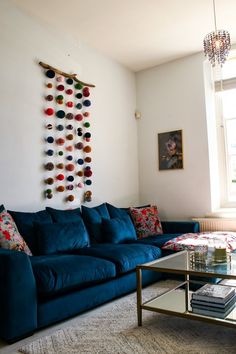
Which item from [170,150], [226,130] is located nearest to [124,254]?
[170,150]

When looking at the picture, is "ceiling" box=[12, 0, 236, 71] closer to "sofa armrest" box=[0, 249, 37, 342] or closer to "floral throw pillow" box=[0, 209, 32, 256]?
"floral throw pillow" box=[0, 209, 32, 256]

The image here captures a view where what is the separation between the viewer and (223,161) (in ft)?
14.4

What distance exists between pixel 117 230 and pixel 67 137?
121 cm

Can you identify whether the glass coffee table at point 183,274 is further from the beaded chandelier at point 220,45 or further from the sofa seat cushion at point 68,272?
the beaded chandelier at point 220,45

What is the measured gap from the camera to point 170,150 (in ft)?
15.0

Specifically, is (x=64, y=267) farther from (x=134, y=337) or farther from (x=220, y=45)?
(x=220, y=45)

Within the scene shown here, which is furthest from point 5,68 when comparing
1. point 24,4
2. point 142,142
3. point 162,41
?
point 142,142

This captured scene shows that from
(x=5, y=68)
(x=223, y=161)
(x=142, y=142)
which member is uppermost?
(x=5, y=68)

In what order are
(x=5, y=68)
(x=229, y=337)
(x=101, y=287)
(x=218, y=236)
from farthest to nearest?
(x=218, y=236)
(x=5, y=68)
(x=101, y=287)
(x=229, y=337)

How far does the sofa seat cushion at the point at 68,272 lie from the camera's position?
82.0 inches

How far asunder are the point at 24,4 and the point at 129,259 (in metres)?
→ 2.71

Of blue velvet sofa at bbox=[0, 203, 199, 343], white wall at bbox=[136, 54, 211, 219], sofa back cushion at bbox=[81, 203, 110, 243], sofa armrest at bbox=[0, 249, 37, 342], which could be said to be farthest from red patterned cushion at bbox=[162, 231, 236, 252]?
sofa armrest at bbox=[0, 249, 37, 342]

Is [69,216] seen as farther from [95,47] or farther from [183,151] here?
[95,47]

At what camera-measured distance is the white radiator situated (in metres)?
3.87
